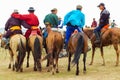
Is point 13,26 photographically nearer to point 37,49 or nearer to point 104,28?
point 37,49

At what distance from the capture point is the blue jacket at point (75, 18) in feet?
52.7

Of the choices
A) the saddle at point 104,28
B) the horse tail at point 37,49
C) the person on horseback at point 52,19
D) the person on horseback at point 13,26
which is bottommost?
the horse tail at point 37,49

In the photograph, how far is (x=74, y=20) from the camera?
16.1 meters

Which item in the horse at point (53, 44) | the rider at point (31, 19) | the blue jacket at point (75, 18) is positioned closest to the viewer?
the horse at point (53, 44)

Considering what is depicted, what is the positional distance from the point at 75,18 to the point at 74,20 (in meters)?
0.09

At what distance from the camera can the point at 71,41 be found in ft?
52.2

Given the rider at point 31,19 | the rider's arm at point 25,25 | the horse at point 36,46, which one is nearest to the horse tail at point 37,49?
the horse at point 36,46

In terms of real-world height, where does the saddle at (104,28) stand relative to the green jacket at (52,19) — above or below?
below

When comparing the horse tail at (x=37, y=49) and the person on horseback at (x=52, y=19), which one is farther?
the person on horseback at (x=52, y=19)

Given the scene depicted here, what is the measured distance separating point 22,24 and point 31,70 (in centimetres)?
211

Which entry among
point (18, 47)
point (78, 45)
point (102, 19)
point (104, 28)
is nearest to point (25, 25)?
point (18, 47)

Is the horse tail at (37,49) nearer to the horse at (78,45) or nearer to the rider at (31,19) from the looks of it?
the rider at (31,19)

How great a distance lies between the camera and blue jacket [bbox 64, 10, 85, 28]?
632 inches

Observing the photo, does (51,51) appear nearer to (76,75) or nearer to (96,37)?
(76,75)
